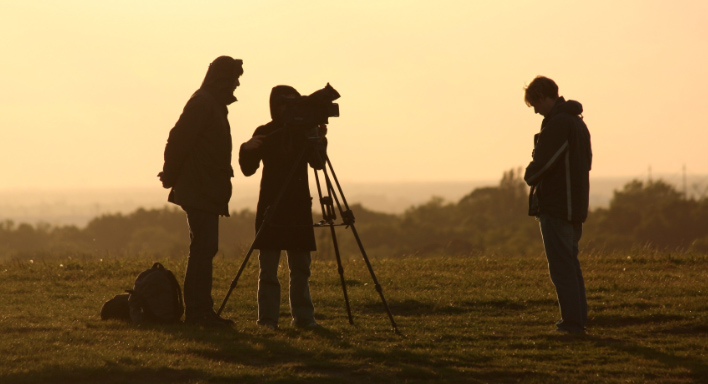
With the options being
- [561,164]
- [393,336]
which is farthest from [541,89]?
[393,336]

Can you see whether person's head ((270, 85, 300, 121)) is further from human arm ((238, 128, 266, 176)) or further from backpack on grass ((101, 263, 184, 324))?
backpack on grass ((101, 263, 184, 324))

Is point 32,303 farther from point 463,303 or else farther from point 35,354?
point 463,303

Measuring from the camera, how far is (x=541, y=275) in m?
14.7

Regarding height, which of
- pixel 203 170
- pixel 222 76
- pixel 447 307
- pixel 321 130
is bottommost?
pixel 447 307

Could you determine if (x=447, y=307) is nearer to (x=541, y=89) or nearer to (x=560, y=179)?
(x=560, y=179)

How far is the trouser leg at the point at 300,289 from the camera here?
9.88 meters

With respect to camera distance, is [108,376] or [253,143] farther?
[253,143]

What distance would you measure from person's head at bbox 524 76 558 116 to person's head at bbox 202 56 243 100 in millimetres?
2888

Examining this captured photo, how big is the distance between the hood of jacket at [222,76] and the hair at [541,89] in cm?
288

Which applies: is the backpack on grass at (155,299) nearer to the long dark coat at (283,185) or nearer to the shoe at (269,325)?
the shoe at (269,325)

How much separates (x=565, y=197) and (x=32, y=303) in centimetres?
679

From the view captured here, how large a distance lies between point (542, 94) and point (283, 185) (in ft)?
8.68

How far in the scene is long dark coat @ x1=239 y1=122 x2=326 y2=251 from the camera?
382 inches

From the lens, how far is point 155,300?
9.97 meters
